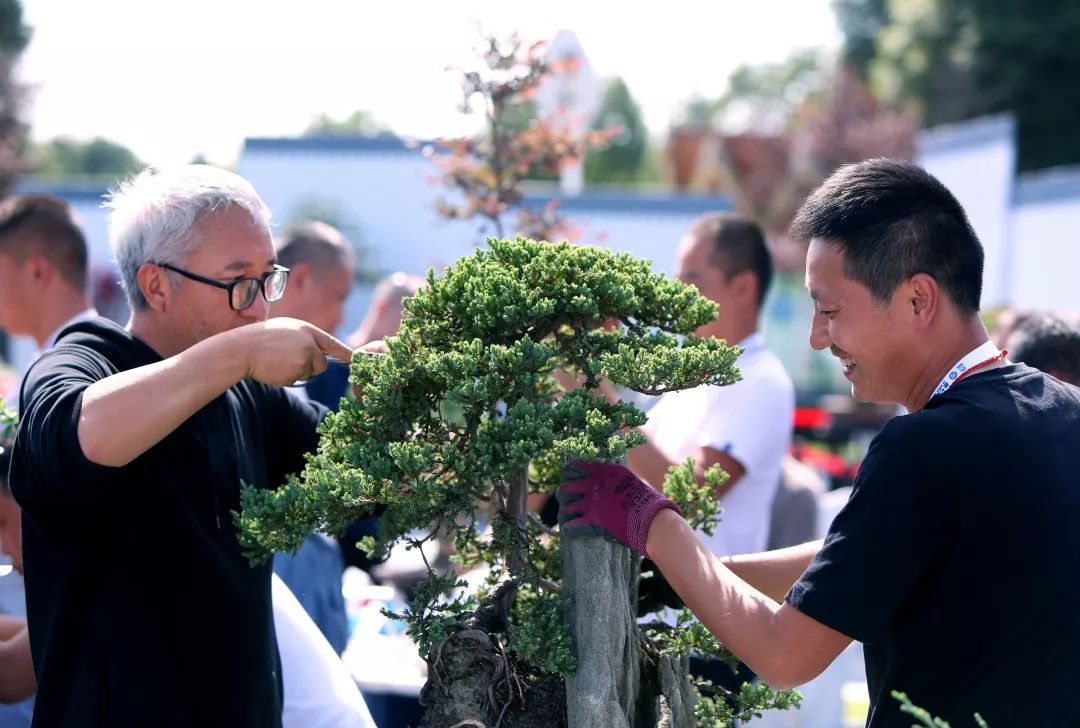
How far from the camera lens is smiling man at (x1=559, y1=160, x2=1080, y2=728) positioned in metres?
1.65

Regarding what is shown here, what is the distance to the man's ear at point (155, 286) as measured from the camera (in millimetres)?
2154

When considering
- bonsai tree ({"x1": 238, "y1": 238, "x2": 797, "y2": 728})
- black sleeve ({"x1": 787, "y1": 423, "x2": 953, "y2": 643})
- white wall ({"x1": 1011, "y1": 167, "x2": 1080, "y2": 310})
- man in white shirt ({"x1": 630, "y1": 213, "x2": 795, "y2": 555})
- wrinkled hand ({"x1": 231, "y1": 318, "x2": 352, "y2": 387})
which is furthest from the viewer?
white wall ({"x1": 1011, "y1": 167, "x2": 1080, "y2": 310})

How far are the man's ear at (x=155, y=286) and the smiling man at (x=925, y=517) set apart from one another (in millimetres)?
936

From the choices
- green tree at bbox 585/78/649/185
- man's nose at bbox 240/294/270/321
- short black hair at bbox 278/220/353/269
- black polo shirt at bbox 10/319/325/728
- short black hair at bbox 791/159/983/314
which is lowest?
black polo shirt at bbox 10/319/325/728

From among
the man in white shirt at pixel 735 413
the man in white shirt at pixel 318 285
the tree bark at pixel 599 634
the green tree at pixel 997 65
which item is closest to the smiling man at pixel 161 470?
the tree bark at pixel 599 634

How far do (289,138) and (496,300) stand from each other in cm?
1362

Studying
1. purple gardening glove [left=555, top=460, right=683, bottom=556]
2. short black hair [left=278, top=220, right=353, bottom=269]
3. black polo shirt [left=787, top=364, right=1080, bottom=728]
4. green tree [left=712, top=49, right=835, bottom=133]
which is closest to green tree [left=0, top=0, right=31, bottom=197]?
short black hair [left=278, top=220, right=353, bottom=269]

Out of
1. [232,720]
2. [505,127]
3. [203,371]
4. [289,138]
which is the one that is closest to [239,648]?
[232,720]

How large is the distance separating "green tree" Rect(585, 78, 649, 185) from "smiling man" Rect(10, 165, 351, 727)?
39965 mm

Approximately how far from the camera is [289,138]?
14625mm

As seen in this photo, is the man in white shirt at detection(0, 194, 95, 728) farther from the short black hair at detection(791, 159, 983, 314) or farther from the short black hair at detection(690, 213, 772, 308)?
the short black hair at detection(791, 159, 983, 314)

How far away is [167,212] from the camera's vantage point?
214 centimetres

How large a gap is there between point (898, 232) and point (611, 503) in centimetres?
67

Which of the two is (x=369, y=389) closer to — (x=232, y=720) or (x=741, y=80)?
(x=232, y=720)
